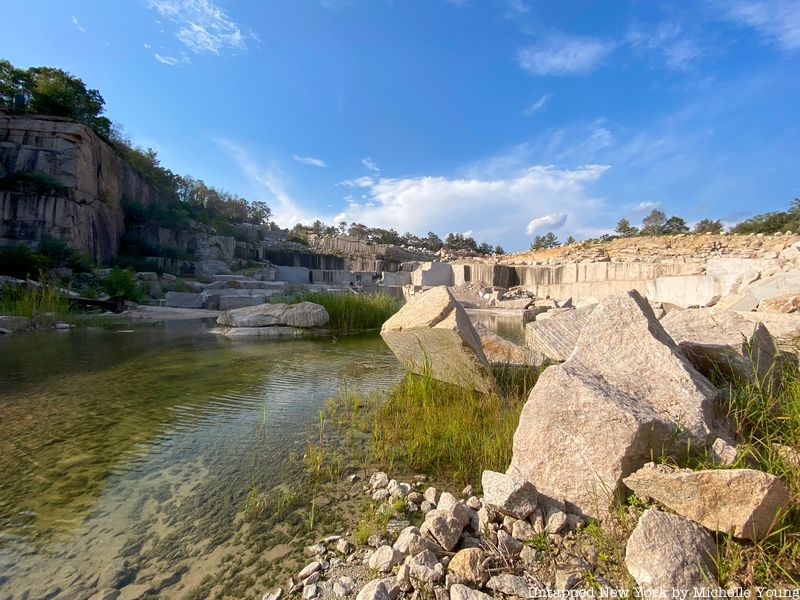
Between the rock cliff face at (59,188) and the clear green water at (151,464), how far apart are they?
17.4 meters

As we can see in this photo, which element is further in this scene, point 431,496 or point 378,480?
point 378,480

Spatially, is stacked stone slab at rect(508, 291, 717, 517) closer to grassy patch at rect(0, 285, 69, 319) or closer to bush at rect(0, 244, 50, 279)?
grassy patch at rect(0, 285, 69, 319)

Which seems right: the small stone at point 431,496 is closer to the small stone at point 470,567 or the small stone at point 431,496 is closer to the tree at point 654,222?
the small stone at point 470,567

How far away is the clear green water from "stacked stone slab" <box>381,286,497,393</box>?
94 cm

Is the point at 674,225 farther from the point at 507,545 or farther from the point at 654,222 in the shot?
the point at 507,545

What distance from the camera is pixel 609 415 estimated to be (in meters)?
1.77

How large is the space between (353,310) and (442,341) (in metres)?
7.47

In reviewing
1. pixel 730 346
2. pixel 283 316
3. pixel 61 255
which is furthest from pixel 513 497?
pixel 61 255

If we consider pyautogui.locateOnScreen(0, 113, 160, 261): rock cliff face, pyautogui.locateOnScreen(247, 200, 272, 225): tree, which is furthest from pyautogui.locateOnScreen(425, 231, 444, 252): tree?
pyautogui.locateOnScreen(0, 113, 160, 261): rock cliff face

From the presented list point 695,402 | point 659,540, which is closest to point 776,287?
point 695,402

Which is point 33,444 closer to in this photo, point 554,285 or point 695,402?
point 695,402

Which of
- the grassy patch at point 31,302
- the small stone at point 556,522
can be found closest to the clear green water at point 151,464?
the small stone at point 556,522

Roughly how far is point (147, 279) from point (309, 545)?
21293 mm

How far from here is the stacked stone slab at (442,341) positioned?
365cm
